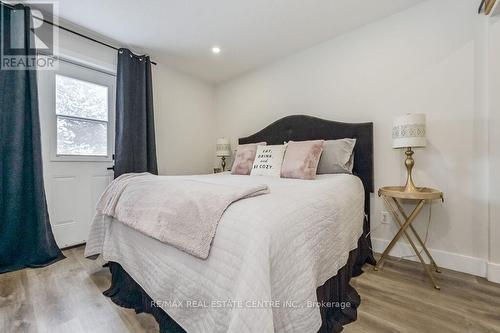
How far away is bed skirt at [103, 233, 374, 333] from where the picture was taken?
114 centimetres

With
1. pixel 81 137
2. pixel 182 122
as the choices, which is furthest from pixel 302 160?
pixel 81 137

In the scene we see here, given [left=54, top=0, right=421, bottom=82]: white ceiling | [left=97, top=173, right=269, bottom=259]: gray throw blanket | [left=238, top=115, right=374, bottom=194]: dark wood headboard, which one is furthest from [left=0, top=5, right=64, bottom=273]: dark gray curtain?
[left=238, top=115, right=374, bottom=194]: dark wood headboard

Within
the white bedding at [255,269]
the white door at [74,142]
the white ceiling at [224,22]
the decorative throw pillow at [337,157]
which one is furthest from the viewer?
the white door at [74,142]

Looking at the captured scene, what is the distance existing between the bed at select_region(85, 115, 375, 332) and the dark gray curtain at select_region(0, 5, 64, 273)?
1.02 metres

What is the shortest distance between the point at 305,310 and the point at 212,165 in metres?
3.35

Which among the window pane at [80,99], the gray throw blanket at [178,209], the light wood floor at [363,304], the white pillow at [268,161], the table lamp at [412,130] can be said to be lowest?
the light wood floor at [363,304]

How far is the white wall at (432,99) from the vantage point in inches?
71.4

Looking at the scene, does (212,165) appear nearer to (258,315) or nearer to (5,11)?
(5,11)

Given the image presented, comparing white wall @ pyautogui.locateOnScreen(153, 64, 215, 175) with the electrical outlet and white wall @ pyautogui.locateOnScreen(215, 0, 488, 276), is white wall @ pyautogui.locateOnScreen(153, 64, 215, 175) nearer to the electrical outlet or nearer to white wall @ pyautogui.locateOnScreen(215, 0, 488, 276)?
white wall @ pyautogui.locateOnScreen(215, 0, 488, 276)

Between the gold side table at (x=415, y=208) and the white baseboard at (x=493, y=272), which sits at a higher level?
the gold side table at (x=415, y=208)

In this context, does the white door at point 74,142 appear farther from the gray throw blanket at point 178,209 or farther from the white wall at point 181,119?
the gray throw blanket at point 178,209

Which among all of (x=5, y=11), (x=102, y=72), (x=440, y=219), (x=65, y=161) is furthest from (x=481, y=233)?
(x=5, y=11)

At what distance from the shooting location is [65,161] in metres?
2.43

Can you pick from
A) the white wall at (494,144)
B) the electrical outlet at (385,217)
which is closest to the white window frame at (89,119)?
the electrical outlet at (385,217)
